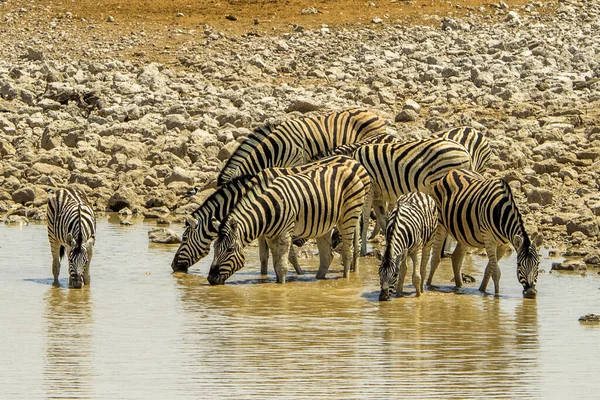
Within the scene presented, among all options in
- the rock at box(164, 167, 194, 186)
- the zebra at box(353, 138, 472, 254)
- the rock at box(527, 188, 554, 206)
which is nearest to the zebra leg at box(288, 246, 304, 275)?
the zebra at box(353, 138, 472, 254)

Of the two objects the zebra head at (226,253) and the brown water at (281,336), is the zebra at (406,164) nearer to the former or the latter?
the brown water at (281,336)

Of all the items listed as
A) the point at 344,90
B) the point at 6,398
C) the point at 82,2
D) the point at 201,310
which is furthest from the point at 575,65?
the point at 6,398

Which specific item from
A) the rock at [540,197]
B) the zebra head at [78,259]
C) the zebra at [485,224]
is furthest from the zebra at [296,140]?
the zebra at [485,224]

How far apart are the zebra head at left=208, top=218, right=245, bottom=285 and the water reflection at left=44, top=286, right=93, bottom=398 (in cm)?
135

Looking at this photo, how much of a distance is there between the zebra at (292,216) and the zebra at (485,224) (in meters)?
1.06

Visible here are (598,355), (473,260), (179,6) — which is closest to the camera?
(598,355)

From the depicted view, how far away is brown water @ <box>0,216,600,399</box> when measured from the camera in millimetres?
9602

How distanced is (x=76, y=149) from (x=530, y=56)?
34.4 feet

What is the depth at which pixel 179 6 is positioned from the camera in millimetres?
34750

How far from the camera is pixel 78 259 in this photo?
548 inches

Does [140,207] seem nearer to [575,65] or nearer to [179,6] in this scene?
[575,65]

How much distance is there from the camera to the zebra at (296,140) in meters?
17.5

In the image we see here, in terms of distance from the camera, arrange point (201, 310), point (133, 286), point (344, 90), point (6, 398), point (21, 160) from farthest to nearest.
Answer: point (344, 90), point (21, 160), point (133, 286), point (201, 310), point (6, 398)

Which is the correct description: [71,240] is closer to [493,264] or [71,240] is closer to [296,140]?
[493,264]
